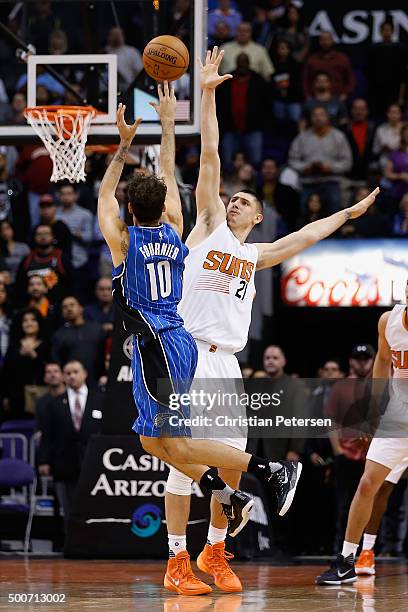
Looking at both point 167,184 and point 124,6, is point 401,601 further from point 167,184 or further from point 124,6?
point 124,6

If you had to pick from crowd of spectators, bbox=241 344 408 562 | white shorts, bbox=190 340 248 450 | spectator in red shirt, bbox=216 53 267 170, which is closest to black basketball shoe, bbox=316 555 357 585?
white shorts, bbox=190 340 248 450

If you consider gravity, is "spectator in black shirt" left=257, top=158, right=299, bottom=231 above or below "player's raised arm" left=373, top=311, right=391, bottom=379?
above

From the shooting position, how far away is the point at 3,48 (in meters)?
18.2

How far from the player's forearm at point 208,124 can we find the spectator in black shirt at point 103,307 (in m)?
5.53

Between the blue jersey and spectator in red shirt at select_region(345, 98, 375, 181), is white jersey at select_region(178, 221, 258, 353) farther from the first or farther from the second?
spectator in red shirt at select_region(345, 98, 375, 181)

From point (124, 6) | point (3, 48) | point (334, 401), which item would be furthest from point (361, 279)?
point (3, 48)

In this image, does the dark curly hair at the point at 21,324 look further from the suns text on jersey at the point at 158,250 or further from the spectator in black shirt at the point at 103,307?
the suns text on jersey at the point at 158,250

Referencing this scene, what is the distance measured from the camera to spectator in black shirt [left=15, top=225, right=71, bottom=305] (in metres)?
14.2

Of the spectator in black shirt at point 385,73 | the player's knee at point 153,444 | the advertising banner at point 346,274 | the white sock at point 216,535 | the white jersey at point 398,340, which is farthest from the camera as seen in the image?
the spectator in black shirt at point 385,73

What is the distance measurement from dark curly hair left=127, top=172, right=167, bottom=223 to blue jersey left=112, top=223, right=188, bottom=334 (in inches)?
Answer: 3.8

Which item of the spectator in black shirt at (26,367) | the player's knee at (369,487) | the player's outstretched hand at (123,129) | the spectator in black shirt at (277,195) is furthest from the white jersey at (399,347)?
the spectator in black shirt at (277,195)

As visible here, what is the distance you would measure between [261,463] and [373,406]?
2928 mm

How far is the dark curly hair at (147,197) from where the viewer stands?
737cm

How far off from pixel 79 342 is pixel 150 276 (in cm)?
579
